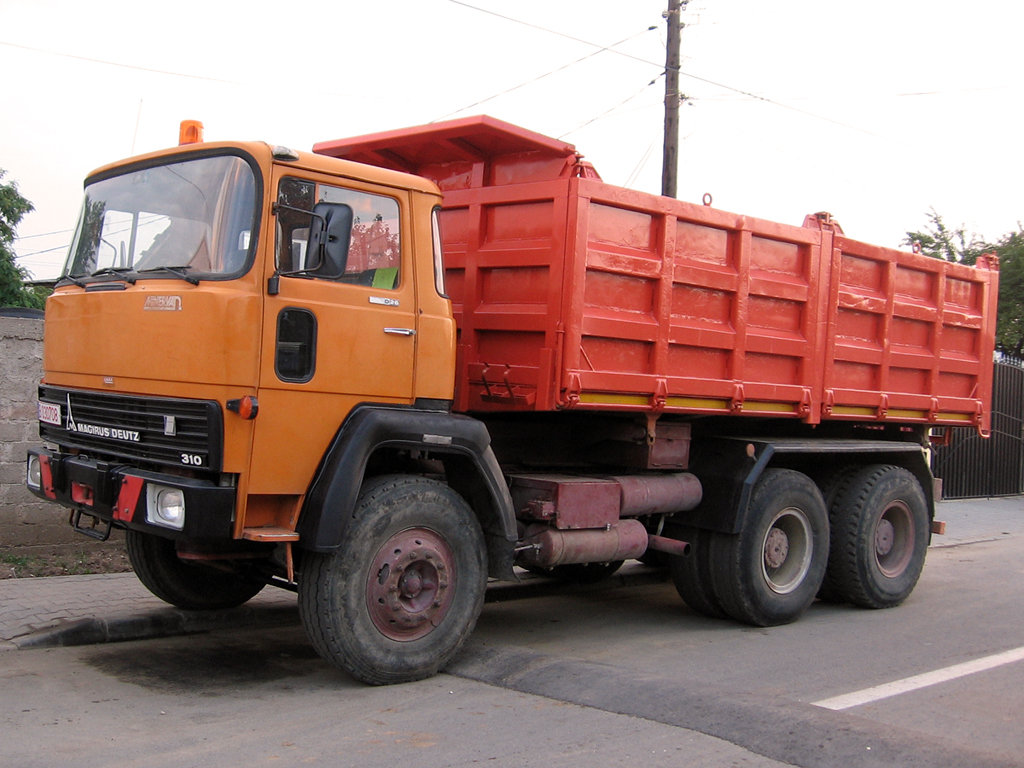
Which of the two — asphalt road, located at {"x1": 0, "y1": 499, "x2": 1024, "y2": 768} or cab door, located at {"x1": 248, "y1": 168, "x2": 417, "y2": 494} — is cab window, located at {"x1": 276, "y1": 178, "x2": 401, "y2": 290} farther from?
asphalt road, located at {"x1": 0, "y1": 499, "x2": 1024, "y2": 768}

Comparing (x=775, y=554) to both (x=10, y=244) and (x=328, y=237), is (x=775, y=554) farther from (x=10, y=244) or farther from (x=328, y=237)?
(x=10, y=244)

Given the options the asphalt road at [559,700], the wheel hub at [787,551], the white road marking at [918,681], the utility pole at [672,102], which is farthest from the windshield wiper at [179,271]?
the utility pole at [672,102]

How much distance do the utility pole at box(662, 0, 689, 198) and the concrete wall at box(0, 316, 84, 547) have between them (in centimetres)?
768

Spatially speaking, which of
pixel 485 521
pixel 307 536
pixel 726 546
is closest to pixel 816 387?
pixel 726 546

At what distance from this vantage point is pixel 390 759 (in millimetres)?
4418

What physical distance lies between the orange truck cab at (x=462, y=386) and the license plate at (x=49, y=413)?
0.02 metres

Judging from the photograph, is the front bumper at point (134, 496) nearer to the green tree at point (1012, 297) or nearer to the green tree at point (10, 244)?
the green tree at point (10, 244)

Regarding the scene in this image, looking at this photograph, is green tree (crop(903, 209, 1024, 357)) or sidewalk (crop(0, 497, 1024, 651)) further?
green tree (crop(903, 209, 1024, 357))

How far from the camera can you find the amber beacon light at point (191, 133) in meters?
5.66

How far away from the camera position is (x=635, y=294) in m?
6.69

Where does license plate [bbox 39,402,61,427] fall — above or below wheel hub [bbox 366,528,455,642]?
above

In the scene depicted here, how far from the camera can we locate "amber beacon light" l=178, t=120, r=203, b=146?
566 centimetres

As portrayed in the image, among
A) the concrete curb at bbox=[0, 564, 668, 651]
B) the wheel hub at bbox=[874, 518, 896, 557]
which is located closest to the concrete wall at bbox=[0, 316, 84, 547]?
the concrete curb at bbox=[0, 564, 668, 651]

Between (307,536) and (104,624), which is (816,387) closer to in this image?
(307,536)
